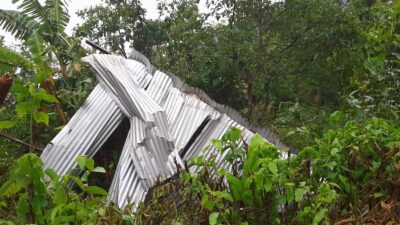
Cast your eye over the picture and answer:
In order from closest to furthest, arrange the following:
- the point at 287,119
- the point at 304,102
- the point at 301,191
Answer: the point at 301,191 → the point at 287,119 → the point at 304,102

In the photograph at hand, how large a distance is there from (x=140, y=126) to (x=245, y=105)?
4.22 meters

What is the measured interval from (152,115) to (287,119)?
296 centimetres

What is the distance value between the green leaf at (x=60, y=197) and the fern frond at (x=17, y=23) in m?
5.25

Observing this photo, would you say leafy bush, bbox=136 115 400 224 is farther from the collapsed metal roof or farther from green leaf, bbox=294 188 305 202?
the collapsed metal roof

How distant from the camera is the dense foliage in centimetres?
292

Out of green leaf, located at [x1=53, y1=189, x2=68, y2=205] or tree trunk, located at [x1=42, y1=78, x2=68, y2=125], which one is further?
tree trunk, located at [x1=42, y1=78, x2=68, y2=125]

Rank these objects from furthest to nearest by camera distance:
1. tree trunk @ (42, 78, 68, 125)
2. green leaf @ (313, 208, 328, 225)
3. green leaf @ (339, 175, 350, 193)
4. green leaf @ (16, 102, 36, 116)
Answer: tree trunk @ (42, 78, 68, 125) < green leaf @ (339, 175, 350, 193) < green leaf @ (313, 208, 328, 225) < green leaf @ (16, 102, 36, 116)

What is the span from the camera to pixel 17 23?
7.52 m

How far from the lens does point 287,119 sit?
284 inches

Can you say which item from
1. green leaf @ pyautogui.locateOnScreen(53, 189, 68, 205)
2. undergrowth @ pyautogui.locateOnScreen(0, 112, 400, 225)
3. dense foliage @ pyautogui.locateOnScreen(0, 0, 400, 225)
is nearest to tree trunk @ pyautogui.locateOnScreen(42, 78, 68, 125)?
dense foliage @ pyautogui.locateOnScreen(0, 0, 400, 225)

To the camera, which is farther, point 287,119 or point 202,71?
point 202,71

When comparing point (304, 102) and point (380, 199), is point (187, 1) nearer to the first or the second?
point (304, 102)

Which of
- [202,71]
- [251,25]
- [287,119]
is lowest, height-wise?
[287,119]

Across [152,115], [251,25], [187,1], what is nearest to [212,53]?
[251,25]
